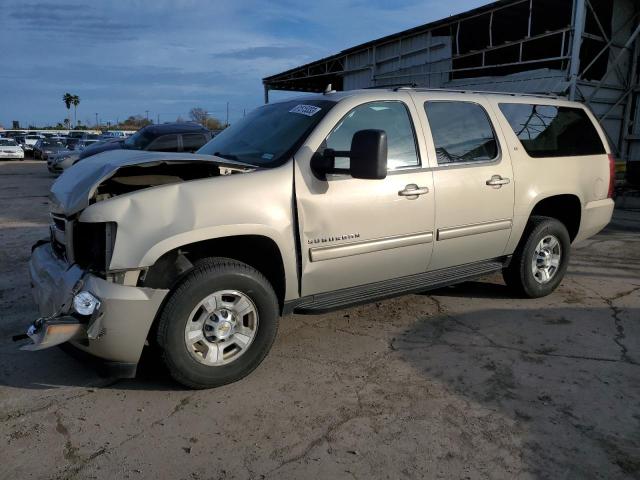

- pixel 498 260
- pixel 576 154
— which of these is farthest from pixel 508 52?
pixel 498 260

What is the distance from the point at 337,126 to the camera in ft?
12.5

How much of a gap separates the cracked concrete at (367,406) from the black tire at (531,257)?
1.24ft

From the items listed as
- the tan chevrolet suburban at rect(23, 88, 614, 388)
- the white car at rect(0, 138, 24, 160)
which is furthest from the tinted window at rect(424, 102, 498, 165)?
the white car at rect(0, 138, 24, 160)

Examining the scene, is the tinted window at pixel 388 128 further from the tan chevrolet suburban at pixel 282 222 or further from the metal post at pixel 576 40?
the metal post at pixel 576 40

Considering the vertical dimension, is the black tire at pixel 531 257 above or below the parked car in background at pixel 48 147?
below

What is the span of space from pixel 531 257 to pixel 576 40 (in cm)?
1051

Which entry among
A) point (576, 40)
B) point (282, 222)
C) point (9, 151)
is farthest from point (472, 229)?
point (9, 151)

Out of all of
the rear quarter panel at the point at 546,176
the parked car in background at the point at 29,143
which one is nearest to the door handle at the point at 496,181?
the rear quarter panel at the point at 546,176

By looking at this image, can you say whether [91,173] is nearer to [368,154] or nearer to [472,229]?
[368,154]

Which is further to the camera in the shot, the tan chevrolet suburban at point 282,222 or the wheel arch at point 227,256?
the wheel arch at point 227,256

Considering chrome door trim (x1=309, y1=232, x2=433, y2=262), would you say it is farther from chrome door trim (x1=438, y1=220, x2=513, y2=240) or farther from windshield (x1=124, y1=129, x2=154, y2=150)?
windshield (x1=124, y1=129, x2=154, y2=150)

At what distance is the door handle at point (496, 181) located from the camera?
14.9ft

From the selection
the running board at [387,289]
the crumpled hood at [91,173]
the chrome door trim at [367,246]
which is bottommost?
the running board at [387,289]

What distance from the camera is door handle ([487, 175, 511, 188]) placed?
14.9 feet
